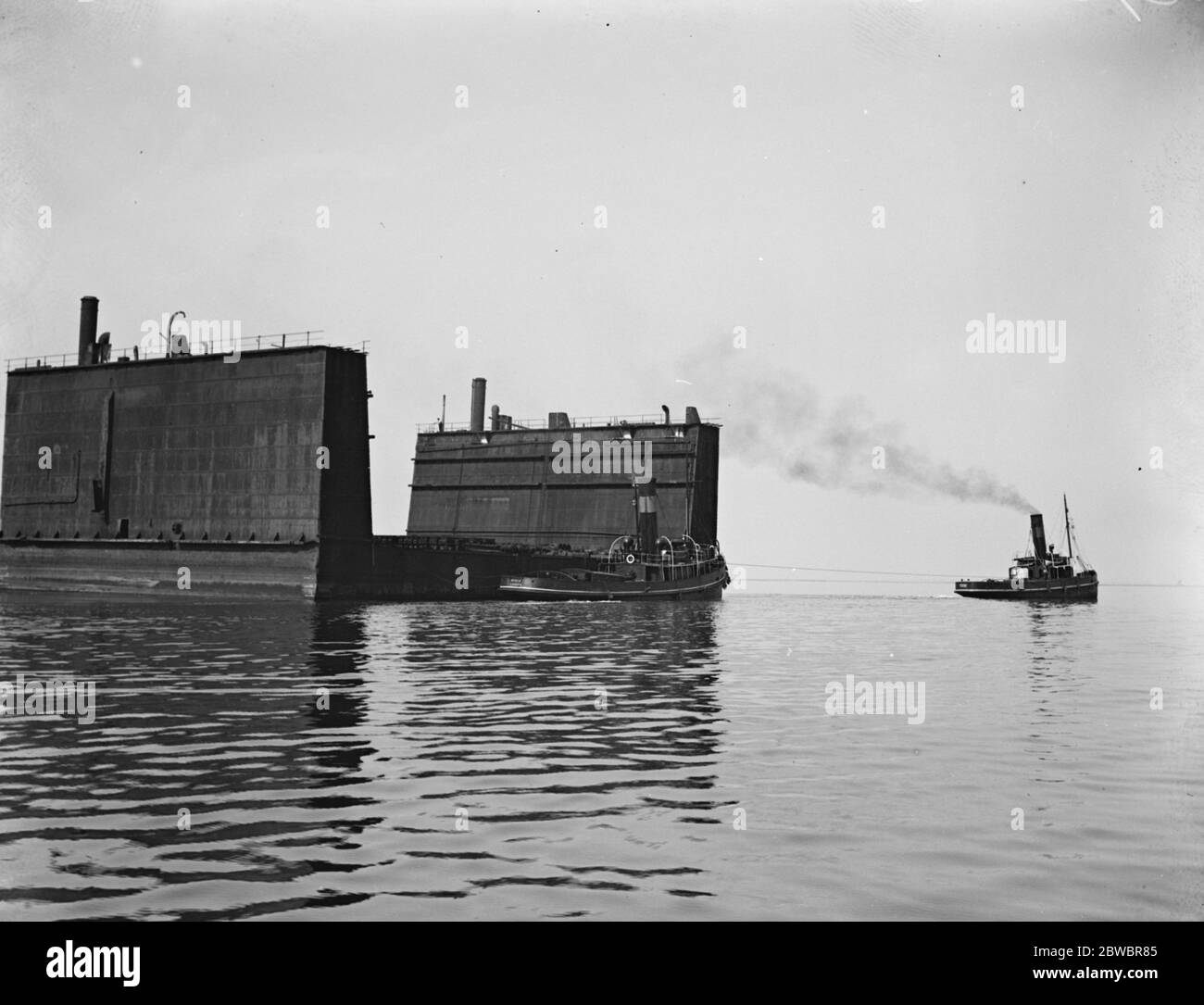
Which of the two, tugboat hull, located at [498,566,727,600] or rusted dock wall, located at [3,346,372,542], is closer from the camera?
rusted dock wall, located at [3,346,372,542]

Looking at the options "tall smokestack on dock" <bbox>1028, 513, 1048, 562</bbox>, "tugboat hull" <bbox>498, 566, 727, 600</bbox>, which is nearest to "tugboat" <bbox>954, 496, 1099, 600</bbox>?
"tall smokestack on dock" <bbox>1028, 513, 1048, 562</bbox>

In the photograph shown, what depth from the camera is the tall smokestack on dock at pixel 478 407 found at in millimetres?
95062

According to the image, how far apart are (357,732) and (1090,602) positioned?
81.7m

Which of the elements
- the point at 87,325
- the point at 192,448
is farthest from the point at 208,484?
the point at 87,325
